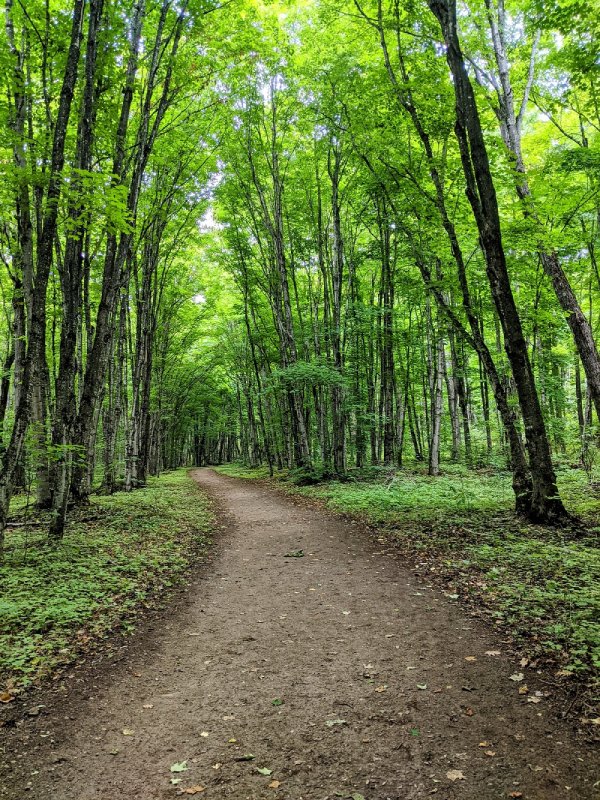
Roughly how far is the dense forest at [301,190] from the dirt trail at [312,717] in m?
3.71

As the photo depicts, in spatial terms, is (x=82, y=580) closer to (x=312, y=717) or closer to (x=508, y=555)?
(x=312, y=717)

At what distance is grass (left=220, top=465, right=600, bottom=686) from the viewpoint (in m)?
4.19

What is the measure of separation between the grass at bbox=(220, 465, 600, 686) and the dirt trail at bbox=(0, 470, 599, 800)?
411mm

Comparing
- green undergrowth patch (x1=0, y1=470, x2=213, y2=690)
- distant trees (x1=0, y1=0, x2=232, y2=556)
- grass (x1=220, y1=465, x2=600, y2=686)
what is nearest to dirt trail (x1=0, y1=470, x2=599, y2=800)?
grass (x1=220, y1=465, x2=600, y2=686)

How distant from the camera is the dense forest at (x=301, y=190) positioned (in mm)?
7812

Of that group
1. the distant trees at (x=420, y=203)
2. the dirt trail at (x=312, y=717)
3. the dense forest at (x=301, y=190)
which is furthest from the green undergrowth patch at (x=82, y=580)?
the distant trees at (x=420, y=203)

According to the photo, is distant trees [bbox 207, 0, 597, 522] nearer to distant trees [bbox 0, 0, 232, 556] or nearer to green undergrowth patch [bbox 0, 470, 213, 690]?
distant trees [bbox 0, 0, 232, 556]

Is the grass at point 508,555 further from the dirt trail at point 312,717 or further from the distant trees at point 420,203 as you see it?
the distant trees at point 420,203

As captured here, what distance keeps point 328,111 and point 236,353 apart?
1698cm

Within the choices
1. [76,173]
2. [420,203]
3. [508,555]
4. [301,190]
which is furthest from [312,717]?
[301,190]

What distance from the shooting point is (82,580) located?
5.93m

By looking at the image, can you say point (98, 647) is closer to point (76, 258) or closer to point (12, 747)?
point (12, 747)

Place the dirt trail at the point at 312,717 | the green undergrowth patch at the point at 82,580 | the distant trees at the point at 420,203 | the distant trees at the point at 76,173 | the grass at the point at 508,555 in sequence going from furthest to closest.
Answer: the distant trees at the point at 420,203
the distant trees at the point at 76,173
the green undergrowth patch at the point at 82,580
the grass at the point at 508,555
the dirt trail at the point at 312,717

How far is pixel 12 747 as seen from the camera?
310 centimetres
